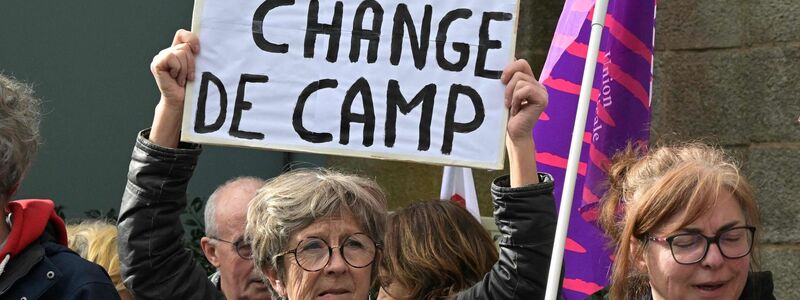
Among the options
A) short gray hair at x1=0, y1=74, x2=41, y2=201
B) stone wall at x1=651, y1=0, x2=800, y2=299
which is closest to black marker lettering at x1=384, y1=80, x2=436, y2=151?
short gray hair at x1=0, y1=74, x2=41, y2=201

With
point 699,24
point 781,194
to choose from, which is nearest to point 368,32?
point 781,194

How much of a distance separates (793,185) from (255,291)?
2.19 m

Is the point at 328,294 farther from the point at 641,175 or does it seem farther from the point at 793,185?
the point at 793,185

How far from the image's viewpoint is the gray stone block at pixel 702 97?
5.63 meters

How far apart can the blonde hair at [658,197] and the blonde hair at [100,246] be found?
1496mm

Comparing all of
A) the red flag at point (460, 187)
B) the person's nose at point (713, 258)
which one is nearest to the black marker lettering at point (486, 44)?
the person's nose at point (713, 258)

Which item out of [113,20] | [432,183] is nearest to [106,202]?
[113,20]

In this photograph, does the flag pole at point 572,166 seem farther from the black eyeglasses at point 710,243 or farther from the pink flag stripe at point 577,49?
the pink flag stripe at point 577,49

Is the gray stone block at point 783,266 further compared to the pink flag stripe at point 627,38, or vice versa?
the gray stone block at point 783,266

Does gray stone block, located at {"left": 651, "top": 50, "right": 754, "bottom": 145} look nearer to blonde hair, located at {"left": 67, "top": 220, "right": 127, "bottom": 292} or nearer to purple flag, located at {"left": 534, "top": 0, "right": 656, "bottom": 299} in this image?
purple flag, located at {"left": 534, "top": 0, "right": 656, "bottom": 299}

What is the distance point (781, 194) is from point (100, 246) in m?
2.42

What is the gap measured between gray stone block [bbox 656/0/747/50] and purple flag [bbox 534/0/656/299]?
99 centimetres

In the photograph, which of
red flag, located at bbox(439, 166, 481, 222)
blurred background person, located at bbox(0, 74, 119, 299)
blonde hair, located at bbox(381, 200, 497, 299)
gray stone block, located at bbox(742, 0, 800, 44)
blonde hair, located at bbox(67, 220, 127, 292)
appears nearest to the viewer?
blurred background person, located at bbox(0, 74, 119, 299)

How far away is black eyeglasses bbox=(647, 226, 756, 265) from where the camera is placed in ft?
11.5
